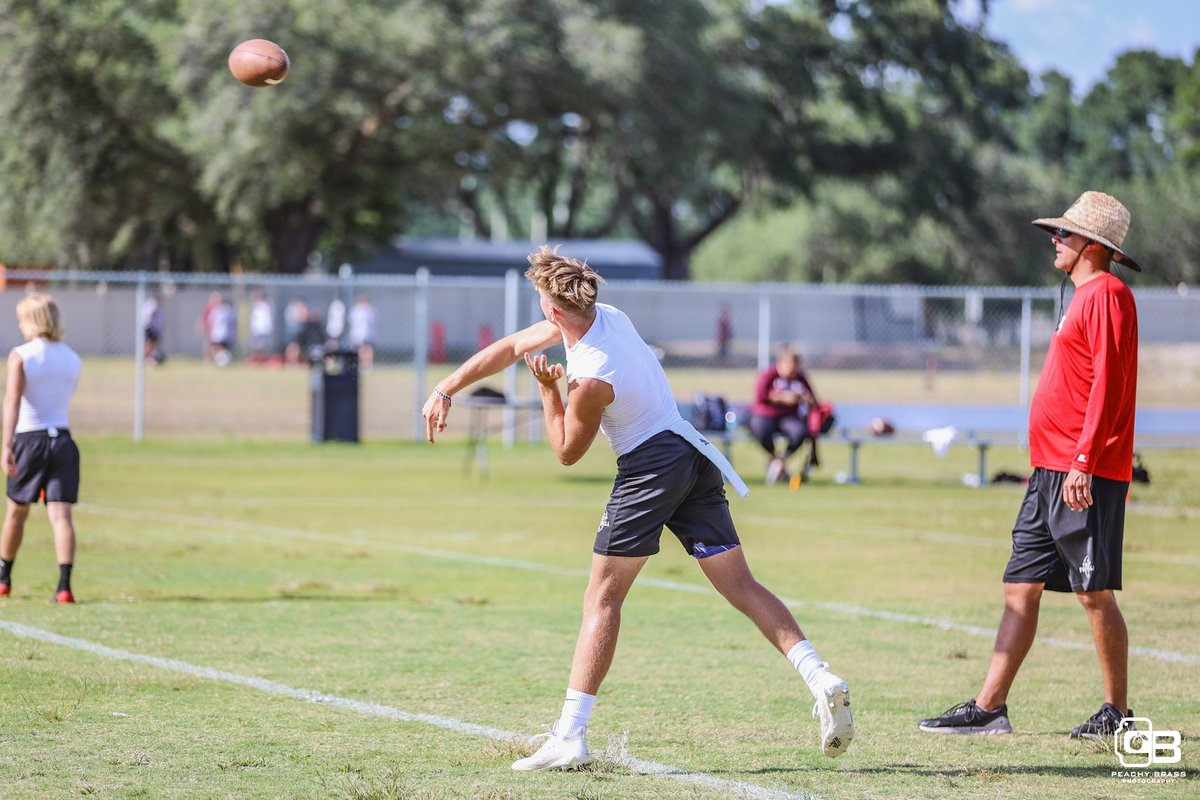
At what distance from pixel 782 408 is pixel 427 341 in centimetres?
2682

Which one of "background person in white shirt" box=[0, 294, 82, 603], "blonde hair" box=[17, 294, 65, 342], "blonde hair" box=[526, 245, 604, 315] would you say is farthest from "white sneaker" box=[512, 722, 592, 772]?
"blonde hair" box=[17, 294, 65, 342]

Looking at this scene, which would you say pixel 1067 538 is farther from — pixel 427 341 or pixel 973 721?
pixel 427 341

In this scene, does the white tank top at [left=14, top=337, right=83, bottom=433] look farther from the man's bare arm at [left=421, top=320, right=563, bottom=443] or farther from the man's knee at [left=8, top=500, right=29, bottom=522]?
the man's bare arm at [left=421, top=320, right=563, bottom=443]

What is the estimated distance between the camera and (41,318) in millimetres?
8672

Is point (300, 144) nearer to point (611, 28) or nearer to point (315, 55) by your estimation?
point (315, 55)

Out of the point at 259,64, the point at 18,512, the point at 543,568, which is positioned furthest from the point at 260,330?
the point at 18,512

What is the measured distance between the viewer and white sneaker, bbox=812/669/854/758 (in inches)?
204

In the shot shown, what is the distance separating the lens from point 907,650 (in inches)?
314

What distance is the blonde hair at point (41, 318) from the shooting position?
8.67 m

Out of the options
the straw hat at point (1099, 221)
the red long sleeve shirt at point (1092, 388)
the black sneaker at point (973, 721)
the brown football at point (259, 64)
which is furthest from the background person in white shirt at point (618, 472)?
the brown football at point (259, 64)

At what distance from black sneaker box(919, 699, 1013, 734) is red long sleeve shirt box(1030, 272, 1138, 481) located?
1.03 metres

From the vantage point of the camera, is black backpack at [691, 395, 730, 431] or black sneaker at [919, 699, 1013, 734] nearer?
black sneaker at [919, 699, 1013, 734]

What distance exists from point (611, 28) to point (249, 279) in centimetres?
2093
